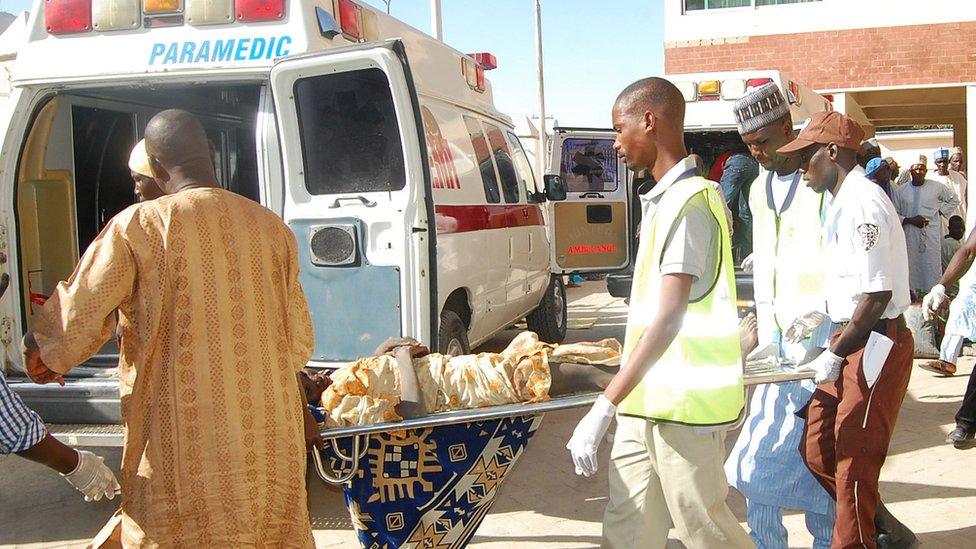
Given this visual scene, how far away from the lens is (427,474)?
10.8 feet

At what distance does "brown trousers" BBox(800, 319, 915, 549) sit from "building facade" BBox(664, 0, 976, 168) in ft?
39.6

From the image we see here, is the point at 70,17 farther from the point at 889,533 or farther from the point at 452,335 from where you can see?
the point at 889,533

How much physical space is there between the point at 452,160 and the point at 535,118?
2231cm

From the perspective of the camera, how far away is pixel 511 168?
745 centimetres

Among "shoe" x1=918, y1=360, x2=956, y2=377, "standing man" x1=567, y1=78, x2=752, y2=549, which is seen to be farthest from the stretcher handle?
"shoe" x1=918, y1=360, x2=956, y2=377

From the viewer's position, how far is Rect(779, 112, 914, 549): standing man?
3.19 metres

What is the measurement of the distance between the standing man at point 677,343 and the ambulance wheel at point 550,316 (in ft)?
19.1

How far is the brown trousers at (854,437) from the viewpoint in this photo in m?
3.23

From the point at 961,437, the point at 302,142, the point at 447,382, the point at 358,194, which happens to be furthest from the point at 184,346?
the point at 961,437

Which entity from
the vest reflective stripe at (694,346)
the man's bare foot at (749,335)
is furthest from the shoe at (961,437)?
the vest reflective stripe at (694,346)

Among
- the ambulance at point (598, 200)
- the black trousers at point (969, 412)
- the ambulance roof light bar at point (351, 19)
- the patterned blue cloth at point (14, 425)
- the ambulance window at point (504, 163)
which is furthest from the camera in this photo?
the ambulance at point (598, 200)

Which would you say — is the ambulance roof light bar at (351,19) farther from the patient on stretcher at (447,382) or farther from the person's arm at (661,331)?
the person's arm at (661,331)

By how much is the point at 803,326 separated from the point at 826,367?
251 millimetres

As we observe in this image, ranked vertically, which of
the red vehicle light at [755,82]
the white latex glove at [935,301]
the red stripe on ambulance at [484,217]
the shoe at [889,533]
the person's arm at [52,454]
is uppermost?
the red vehicle light at [755,82]
